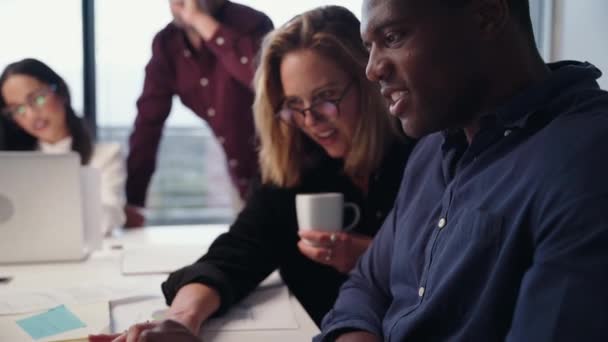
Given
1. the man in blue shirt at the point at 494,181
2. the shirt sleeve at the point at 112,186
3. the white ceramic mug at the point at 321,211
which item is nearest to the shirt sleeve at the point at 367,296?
the man in blue shirt at the point at 494,181

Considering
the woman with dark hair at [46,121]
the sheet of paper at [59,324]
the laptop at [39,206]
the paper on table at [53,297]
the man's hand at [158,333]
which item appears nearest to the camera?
the man's hand at [158,333]

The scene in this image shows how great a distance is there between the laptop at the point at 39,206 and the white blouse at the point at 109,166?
1.80ft

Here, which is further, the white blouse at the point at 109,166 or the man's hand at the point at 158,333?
the white blouse at the point at 109,166

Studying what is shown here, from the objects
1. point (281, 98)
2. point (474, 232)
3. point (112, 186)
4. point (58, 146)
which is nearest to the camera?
point (474, 232)

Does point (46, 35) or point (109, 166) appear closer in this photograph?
point (109, 166)

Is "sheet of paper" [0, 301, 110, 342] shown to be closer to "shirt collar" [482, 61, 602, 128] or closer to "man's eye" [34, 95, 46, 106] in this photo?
"shirt collar" [482, 61, 602, 128]

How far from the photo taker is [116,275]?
145 centimetres

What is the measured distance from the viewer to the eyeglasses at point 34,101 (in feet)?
7.75

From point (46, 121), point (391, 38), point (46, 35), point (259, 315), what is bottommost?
point (259, 315)

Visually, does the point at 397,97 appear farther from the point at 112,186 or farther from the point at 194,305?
the point at 112,186

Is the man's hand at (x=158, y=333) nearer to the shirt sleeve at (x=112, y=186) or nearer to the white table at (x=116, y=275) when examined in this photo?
the white table at (x=116, y=275)

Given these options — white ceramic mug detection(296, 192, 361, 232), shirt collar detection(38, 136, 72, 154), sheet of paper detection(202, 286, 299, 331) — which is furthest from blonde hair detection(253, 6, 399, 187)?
A: shirt collar detection(38, 136, 72, 154)

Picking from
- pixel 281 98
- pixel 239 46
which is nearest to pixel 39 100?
pixel 239 46

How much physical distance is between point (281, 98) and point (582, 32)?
1.34m
